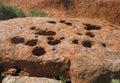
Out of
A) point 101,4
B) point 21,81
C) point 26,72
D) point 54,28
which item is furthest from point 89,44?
point 101,4

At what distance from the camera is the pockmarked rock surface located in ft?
33.9

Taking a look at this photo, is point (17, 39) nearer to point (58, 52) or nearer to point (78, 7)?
point (58, 52)

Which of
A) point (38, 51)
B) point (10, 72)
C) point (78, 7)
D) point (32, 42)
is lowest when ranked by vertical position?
point (78, 7)

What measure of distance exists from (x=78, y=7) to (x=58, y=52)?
10078mm

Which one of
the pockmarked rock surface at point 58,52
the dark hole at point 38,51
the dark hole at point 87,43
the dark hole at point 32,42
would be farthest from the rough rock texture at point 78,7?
the dark hole at point 38,51

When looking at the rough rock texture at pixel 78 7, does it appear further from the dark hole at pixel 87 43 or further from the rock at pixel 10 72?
the rock at pixel 10 72

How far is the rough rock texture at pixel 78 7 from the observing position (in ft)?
65.3

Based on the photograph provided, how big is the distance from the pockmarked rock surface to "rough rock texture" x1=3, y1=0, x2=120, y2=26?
26.6 ft

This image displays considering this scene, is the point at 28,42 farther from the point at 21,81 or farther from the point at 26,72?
the point at 21,81

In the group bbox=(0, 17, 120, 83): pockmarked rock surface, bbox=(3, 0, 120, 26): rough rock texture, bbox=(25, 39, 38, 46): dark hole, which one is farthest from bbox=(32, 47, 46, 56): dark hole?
bbox=(3, 0, 120, 26): rough rock texture

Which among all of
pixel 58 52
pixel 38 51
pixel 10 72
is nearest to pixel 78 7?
pixel 38 51

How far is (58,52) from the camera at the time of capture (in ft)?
34.9

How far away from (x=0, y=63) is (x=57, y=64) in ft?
5.51

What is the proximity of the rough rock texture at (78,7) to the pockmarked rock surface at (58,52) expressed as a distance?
26.6 feet
